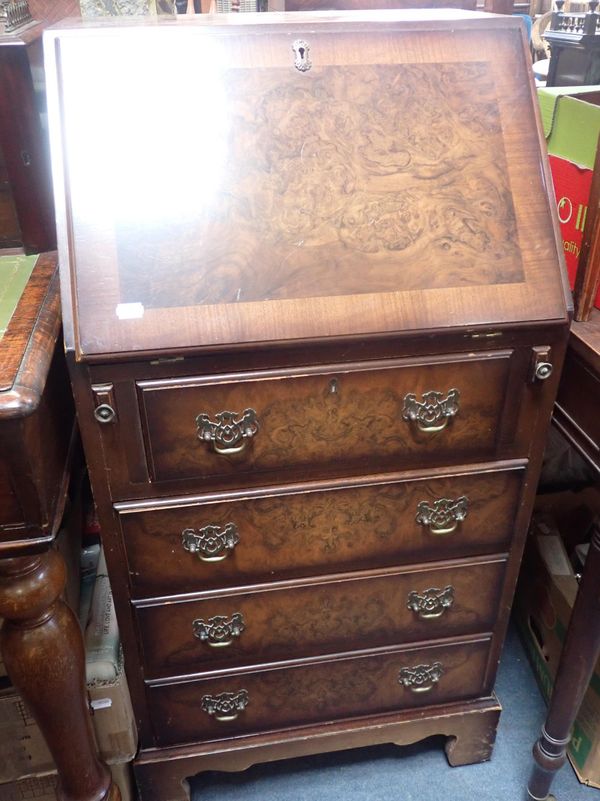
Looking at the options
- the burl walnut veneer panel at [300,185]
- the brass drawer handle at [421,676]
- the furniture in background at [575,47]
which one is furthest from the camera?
the furniture in background at [575,47]

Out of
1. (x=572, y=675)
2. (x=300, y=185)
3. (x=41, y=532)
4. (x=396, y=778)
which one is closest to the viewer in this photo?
(x=41, y=532)

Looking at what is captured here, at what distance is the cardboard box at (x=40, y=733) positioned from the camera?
1094 millimetres

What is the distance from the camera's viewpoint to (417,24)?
35.4 inches

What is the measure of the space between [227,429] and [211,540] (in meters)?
0.20

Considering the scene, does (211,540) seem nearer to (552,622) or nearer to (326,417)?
(326,417)

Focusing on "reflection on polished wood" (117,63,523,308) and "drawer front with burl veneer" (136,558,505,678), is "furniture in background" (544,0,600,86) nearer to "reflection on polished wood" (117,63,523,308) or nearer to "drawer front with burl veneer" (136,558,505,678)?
"reflection on polished wood" (117,63,523,308)

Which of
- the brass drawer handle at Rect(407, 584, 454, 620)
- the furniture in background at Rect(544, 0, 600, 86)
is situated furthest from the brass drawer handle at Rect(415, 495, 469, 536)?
the furniture in background at Rect(544, 0, 600, 86)

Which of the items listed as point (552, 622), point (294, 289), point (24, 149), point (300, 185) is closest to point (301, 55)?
point (300, 185)

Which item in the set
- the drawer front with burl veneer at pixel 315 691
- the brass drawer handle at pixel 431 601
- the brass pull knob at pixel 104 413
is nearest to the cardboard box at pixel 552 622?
the drawer front with burl veneer at pixel 315 691

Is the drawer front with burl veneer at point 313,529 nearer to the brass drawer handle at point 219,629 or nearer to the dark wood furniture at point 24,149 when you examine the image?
the brass drawer handle at point 219,629

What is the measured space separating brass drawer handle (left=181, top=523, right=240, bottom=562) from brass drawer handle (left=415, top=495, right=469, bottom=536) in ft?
0.92

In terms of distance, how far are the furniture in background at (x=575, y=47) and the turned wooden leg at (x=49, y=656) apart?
144cm

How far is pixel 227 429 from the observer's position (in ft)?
2.89

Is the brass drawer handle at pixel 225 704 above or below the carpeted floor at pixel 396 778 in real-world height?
above
